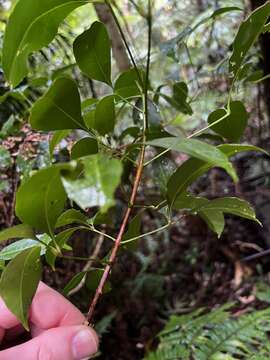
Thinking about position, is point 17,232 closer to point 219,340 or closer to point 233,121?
point 233,121

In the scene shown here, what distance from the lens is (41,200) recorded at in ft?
1.59

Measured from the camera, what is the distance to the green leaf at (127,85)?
0.74m

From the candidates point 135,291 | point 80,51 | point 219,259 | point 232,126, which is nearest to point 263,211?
point 219,259

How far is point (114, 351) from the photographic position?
1493 millimetres

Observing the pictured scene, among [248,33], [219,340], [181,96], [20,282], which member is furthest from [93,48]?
[219,340]

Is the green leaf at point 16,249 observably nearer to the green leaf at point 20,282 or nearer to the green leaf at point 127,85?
the green leaf at point 20,282

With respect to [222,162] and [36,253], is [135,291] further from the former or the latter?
[222,162]

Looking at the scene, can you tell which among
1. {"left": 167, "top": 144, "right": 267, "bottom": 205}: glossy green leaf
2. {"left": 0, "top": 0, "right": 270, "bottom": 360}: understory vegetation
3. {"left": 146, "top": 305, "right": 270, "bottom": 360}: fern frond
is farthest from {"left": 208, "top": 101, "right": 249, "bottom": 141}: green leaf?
{"left": 146, "top": 305, "right": 270, "bottom": 360}: fern frond

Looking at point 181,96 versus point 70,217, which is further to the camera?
point 181,96

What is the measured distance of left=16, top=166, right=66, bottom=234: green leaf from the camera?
448 mm

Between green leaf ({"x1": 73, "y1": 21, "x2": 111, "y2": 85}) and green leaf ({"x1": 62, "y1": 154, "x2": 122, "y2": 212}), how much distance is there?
27cm

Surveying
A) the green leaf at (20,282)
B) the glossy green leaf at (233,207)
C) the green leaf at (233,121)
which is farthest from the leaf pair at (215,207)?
the green leaf at (20,282)

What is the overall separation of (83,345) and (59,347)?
0.10 ft

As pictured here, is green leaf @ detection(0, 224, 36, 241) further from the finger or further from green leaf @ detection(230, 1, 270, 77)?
green leaf @ detection(230, 1, 270, 77)
